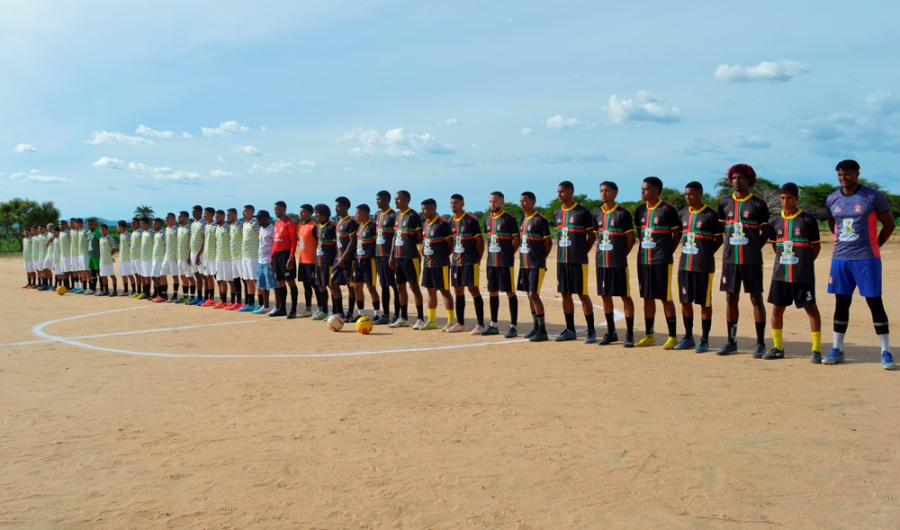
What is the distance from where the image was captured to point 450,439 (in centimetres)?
612

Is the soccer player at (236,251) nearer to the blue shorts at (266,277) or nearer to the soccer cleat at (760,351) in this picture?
the blue shorts at (266,277)

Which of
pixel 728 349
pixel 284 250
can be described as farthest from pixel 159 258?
pixel 728 349

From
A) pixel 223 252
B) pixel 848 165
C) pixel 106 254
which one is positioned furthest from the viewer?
pixel 106 254

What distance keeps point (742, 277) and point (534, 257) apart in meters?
3.15

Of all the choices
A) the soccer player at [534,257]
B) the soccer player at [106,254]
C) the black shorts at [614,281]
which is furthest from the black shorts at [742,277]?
the soccer player at [106,254]

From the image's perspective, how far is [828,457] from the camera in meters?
5.49

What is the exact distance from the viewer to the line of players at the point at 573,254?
8914mm

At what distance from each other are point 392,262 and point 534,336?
317 centimetres

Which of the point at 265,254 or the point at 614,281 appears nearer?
the point at 614,281

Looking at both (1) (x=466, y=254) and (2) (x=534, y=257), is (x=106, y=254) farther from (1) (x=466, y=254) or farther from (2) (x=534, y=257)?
(2) (x=534, y=257)

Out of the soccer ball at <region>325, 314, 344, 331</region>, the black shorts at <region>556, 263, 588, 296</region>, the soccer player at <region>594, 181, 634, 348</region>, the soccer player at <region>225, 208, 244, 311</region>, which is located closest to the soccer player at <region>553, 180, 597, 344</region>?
the black shorts at <region>556, 263, 588, 296</region>

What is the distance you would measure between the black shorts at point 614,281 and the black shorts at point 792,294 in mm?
2030

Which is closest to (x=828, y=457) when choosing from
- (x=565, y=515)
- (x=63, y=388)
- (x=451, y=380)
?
(x=565, y=515)

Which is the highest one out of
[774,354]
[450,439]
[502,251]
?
[502,251]
